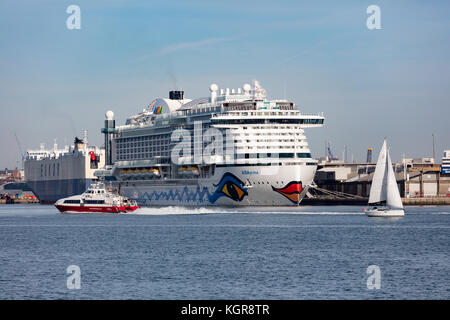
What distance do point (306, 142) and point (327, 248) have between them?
2314 inches

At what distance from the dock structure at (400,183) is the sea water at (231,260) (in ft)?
210

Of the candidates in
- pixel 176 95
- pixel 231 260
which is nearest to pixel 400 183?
pixel 176 95

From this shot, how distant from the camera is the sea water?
41.9 m

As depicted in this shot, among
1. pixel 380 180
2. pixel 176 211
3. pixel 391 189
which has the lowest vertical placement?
pixel 176 211

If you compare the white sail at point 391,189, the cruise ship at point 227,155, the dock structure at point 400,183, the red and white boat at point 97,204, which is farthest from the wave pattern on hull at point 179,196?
the white sail at point 391,189

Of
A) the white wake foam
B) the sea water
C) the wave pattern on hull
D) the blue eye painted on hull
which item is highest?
the blue eye painted on hull

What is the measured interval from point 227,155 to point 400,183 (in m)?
53.1

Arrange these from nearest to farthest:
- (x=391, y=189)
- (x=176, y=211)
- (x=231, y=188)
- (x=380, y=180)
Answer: (x=391, y=189), (x=380, y=180), (x=231, y=188), (x=176, y=211)

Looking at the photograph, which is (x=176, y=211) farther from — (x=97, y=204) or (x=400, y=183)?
(x=400, y=183)

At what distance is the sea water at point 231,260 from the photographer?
41.9 metres

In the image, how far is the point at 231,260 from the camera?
54.1m

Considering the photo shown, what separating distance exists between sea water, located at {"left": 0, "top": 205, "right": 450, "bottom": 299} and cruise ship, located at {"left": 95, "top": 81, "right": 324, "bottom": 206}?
25.3m

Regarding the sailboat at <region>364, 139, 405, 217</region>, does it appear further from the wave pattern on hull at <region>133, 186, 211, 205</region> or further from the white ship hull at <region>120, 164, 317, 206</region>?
the wave pattern on hull at <region>133, 186, 211, 205</region>

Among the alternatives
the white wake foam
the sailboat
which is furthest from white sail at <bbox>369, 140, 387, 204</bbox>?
the white wake foam
